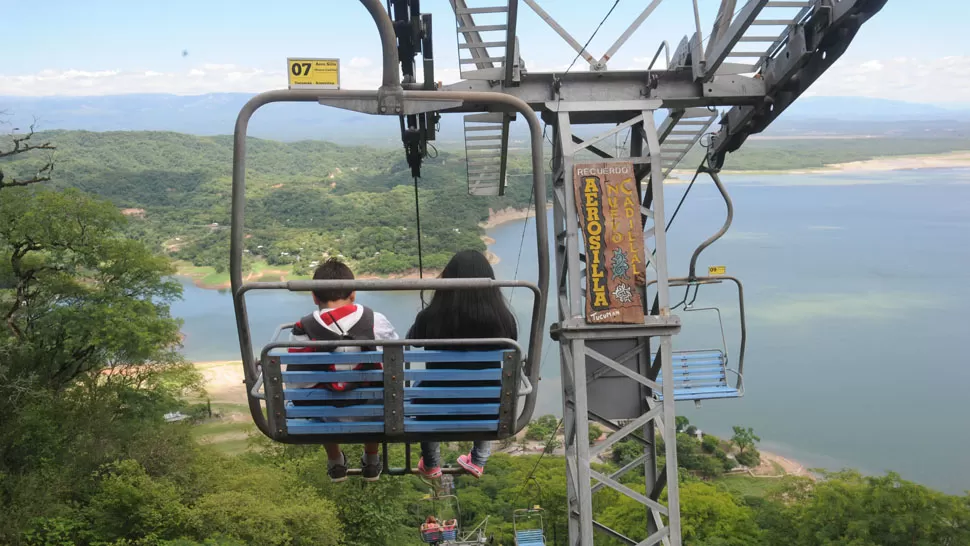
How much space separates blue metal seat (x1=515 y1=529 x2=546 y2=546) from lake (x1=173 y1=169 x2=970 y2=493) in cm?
790

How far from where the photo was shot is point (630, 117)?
4.57 metres

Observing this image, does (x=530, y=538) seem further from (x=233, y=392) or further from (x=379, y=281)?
(x=233, y=392)

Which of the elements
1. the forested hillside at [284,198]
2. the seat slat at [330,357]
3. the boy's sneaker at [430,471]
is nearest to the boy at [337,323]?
the seat slat at [330,357]

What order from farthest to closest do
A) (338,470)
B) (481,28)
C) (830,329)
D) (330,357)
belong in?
(830,329) → (481,28) → (338,470) → (330,357)

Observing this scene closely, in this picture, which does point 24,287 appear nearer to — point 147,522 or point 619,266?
point 147,522

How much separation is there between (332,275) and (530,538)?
900 cm

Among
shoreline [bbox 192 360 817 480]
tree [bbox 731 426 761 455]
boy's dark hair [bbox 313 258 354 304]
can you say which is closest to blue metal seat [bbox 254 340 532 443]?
boy's dark hair [bbox 313 258 354 304]

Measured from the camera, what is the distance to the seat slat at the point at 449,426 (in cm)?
218

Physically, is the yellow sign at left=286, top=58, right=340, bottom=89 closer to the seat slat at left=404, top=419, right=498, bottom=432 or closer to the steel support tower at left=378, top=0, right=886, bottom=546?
the seat slat at left=404, top=419, right=498, bottom=432

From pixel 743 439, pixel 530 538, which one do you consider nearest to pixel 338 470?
pixel 530 538

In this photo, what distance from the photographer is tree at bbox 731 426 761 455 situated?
2444 centimetres

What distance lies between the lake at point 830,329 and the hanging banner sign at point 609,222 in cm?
1367

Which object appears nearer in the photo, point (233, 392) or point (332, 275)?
point (332, 275)

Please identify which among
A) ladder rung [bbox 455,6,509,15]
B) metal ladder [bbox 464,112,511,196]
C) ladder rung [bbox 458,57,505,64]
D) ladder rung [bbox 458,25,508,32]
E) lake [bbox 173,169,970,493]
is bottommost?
lake [bbox 173,169,970,493]
